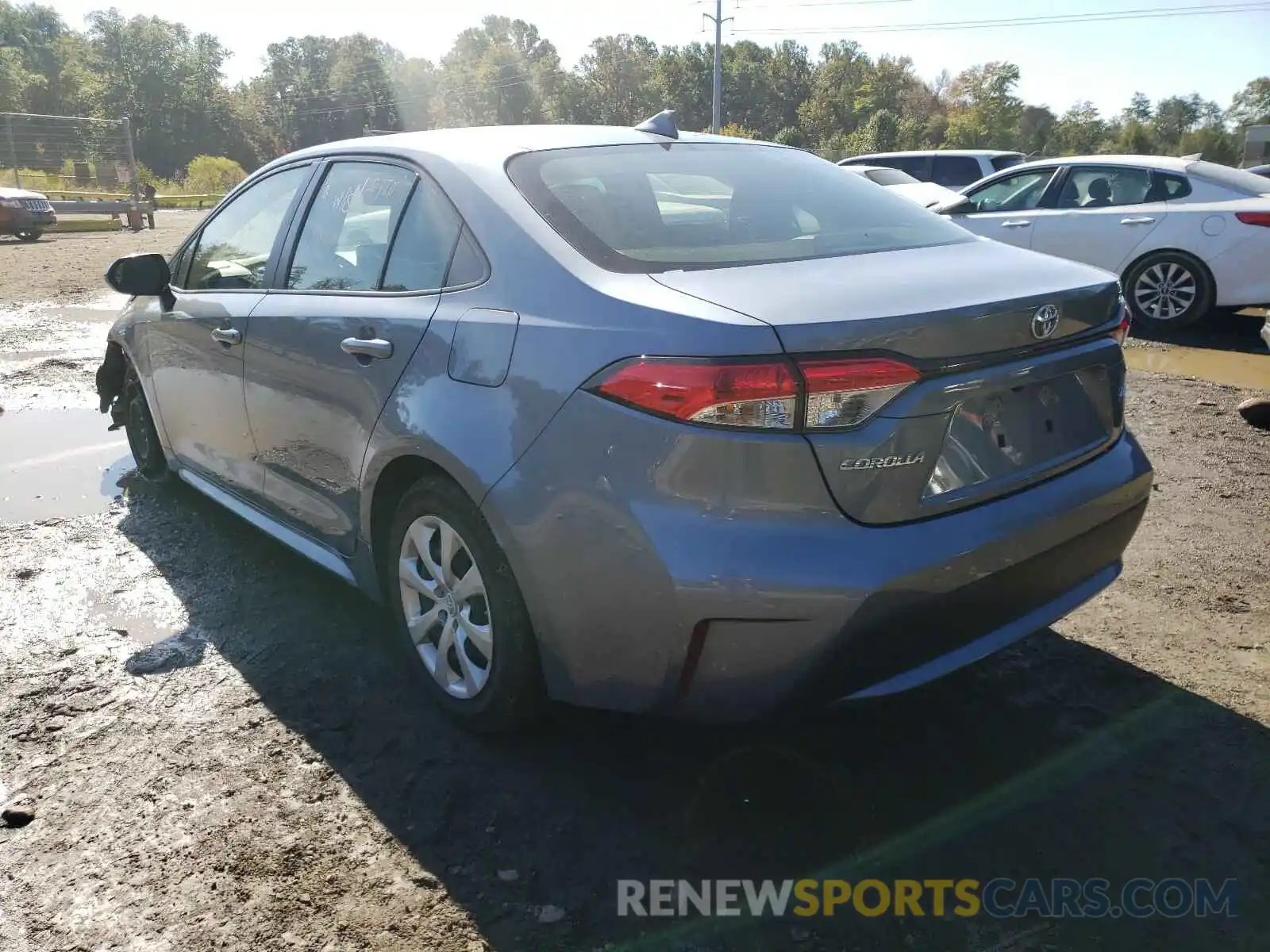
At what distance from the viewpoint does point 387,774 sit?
271 centimetres

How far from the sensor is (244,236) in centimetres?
396

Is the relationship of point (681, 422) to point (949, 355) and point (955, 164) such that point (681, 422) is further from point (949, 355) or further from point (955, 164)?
point (955, 164)

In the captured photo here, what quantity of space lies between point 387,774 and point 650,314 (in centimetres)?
146

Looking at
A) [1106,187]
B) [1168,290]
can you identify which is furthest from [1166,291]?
[1106,187]

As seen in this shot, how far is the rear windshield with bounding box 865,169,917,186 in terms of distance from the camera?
45.5 ft

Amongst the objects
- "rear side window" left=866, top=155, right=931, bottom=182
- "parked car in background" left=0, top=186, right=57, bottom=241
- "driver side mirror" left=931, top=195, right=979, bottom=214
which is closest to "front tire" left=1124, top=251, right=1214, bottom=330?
"driver side mirror" left=931, top=195, right=979, bottom=214

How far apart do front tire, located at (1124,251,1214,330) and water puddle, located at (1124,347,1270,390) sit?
0.44 m

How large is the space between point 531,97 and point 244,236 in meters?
124

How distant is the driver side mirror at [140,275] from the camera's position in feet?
14.0

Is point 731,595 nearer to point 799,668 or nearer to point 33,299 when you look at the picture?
point 799,668

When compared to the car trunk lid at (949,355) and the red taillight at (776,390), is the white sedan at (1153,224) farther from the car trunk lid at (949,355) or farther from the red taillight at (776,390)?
the red taillight at (776,390)

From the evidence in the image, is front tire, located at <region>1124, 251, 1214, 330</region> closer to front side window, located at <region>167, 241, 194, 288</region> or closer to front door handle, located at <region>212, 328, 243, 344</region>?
front side window, located at <region>167, 241, 194, 288</region>

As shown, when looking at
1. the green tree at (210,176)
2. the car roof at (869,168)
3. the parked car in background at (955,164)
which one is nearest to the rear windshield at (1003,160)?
the parked car in background at (955,164)

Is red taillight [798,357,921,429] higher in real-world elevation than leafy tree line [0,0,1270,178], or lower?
lower
